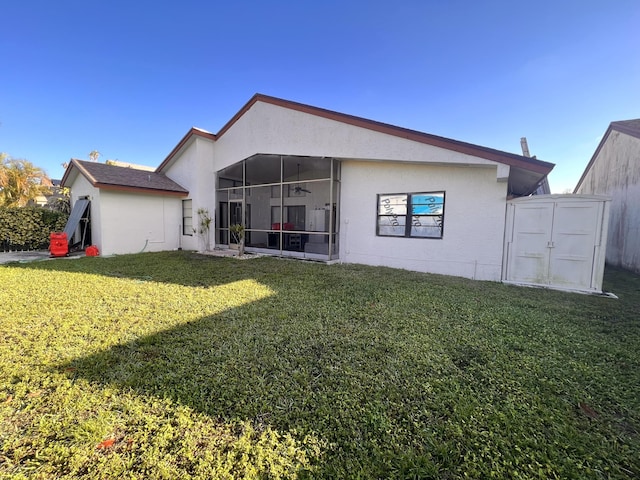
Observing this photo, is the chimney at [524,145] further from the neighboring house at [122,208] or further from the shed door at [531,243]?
the neighboring house at [122,208]

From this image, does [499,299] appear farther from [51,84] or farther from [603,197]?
[51,84]

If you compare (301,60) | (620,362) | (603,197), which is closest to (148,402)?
(620,362)

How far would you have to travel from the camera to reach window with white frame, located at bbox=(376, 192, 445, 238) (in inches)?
307

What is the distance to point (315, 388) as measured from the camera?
249 centimetres

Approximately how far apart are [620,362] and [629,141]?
38.9ft

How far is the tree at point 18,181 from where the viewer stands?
15.0 meters

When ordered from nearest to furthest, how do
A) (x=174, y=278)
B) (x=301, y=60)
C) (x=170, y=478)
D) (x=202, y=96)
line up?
(x=170, y=478) < (x=174, y=278) < (x=301, y=60) < (x=202, y=96)

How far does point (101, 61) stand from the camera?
12.4 meters

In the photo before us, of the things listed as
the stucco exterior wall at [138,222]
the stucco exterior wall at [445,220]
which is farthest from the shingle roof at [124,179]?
the stucco exterior wall at [445,220]

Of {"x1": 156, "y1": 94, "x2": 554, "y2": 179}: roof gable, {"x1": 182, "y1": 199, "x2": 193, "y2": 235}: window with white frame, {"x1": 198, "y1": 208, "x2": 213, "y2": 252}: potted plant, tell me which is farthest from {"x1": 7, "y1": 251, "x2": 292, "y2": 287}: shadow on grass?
{"x1": 156, "y1": 94, "x2": 554, "y2": 179}: roof gable

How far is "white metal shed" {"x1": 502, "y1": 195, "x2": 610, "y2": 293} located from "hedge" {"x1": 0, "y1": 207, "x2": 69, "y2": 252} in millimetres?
17189

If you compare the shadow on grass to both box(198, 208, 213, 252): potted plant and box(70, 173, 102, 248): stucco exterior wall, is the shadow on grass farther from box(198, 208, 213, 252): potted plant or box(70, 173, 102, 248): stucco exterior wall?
box(198, 208, 213, 252): potted plant

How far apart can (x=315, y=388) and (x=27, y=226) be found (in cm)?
1508

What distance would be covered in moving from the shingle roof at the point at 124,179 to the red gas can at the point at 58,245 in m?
2.40
